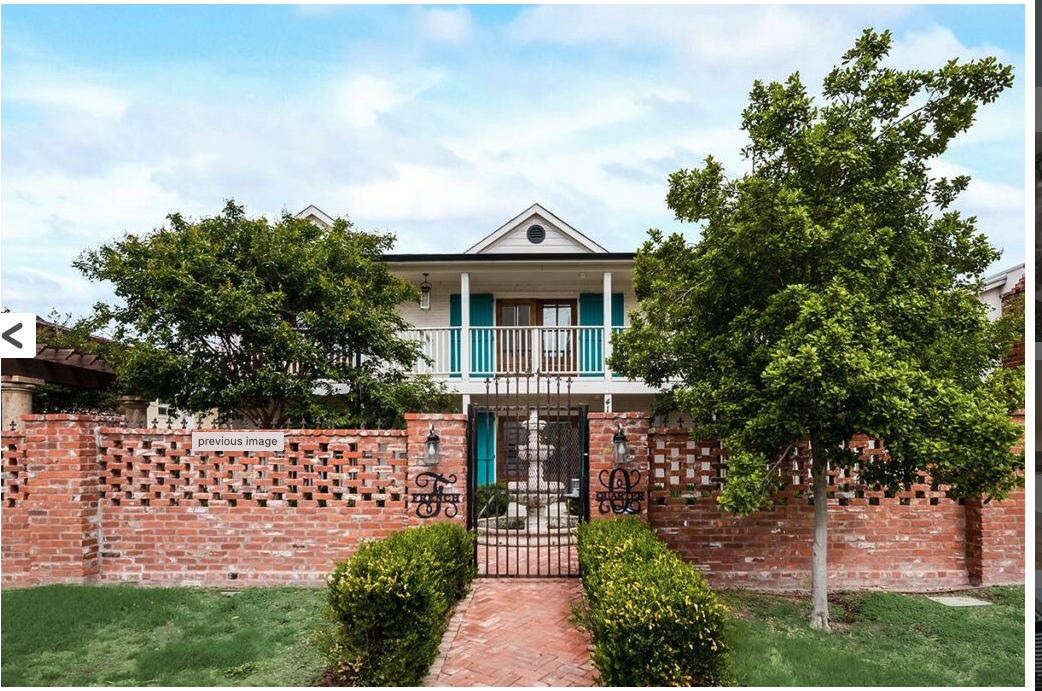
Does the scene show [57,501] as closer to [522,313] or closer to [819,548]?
[819,548]

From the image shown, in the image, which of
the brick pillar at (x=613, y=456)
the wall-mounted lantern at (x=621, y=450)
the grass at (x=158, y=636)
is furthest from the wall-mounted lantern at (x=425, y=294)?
the grass at (x=158, y=636)

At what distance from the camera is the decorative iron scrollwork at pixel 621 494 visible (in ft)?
22.8

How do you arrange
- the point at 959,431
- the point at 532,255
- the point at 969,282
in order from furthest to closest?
the point at 532,255, the point at 969,282, the point at 959,431

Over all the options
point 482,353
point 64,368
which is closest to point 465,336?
point 482,353

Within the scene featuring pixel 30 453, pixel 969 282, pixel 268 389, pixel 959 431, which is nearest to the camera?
pixel 959 431

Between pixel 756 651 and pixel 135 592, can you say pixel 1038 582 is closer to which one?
pixel 756 651

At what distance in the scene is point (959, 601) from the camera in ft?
21.4

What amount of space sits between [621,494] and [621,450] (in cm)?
51

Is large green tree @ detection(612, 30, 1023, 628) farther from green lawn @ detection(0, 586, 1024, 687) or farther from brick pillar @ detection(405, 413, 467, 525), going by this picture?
brick pillar @ detection(405, 413, 467, 525)

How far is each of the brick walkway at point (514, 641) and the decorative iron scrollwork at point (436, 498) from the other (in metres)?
0.88

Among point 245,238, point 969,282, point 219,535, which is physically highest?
point 245,238

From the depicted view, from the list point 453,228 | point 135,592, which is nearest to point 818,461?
point 135,592

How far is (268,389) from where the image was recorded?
889 cm

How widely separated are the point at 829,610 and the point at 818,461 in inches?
57.7
